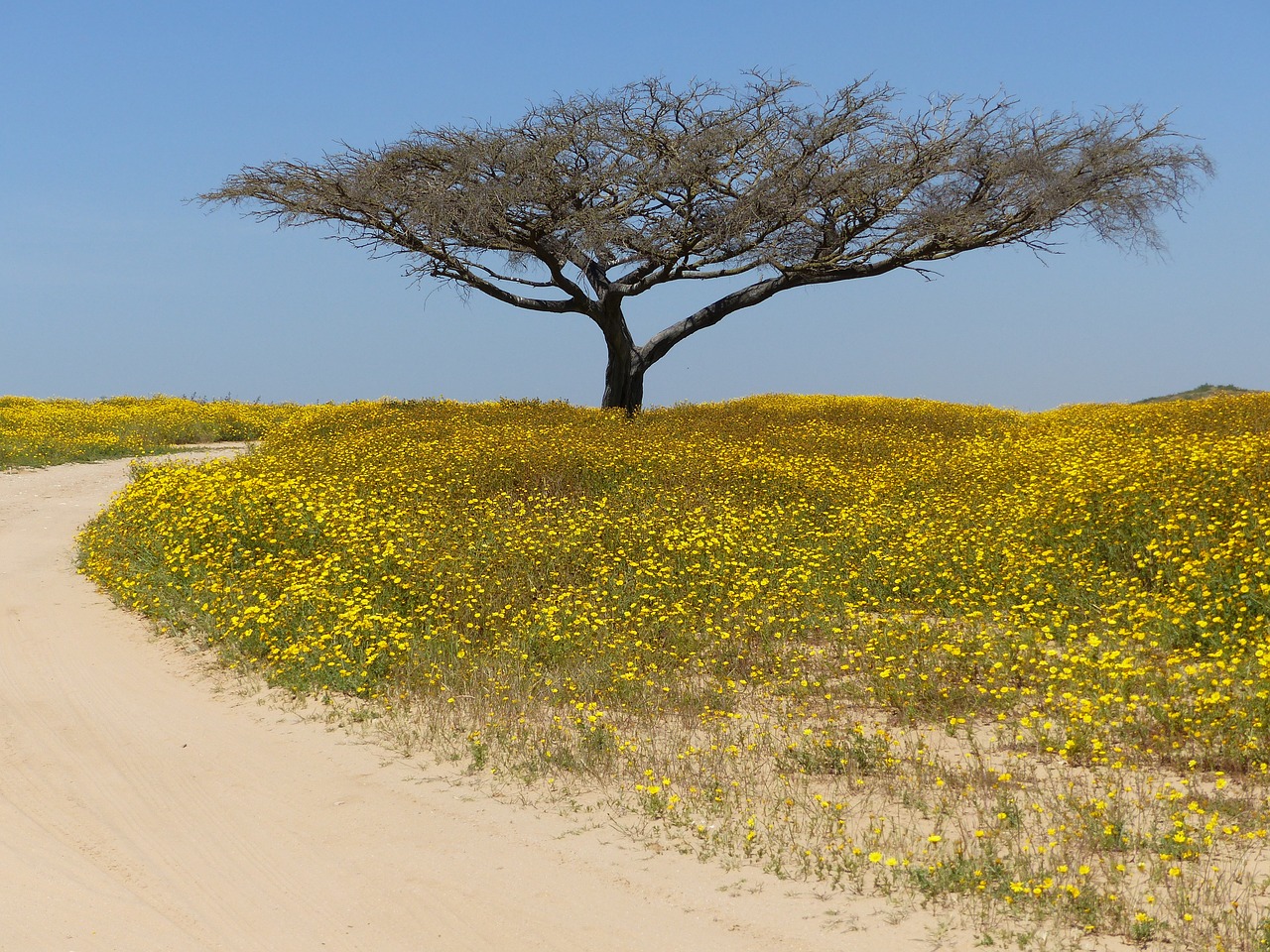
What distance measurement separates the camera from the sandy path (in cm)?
468

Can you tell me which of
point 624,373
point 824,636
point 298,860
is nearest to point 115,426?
point 624,373

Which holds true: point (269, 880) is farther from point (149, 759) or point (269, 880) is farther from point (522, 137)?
point (522, 137)

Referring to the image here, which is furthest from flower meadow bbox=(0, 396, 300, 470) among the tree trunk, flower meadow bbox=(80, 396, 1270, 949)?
flower meadow bbox=(80, 396, 1270, 949)

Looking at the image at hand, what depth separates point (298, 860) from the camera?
5492 mm

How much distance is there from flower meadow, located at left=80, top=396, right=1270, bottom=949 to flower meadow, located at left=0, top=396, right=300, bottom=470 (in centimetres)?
960

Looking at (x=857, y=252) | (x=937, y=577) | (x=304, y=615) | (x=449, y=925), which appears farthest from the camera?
(x=857, y=252)

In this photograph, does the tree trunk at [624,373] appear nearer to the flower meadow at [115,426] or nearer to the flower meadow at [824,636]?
the flower meadow at [115,426]

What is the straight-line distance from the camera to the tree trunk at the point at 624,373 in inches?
1024

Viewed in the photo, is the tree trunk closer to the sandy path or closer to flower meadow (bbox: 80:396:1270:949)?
flower meadow (bbox: 80:396:1270:949)

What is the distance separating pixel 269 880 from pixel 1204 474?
9.98 meters

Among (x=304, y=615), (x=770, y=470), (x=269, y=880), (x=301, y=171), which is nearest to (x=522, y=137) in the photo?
(x=301, y=171)

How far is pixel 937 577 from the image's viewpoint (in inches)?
386

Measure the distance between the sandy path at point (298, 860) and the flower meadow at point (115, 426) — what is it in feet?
54.1

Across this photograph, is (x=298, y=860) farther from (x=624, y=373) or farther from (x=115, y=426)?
(x=115, y=426)
